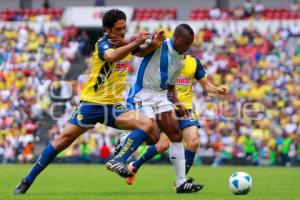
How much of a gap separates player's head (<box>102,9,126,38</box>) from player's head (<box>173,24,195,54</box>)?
80 centimetres

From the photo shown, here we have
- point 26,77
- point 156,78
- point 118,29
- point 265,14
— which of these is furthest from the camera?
point 265,14

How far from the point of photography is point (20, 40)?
32.1m

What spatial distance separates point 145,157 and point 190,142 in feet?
2.55

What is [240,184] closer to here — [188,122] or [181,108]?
[181,108]

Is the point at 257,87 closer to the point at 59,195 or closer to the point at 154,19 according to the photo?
the point at 154,19

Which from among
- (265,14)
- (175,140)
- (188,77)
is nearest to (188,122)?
(188,77)

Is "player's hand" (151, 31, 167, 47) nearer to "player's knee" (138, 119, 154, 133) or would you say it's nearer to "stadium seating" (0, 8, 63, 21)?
"player's knee" (138, 119, 154, 133)

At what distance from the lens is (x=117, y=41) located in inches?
419

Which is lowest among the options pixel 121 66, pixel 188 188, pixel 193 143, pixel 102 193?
pixel 102 193

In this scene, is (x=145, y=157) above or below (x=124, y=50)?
below

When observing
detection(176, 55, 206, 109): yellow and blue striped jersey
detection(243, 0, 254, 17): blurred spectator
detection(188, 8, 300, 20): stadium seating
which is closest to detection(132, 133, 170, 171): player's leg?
detection(176, 55, 206, 109): yellow and blue striped jersey

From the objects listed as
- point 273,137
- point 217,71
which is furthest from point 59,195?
point 217,71

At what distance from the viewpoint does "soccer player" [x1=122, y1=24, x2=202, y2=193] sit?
37.1 feet

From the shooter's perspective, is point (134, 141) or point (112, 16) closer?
point (112, 16)
